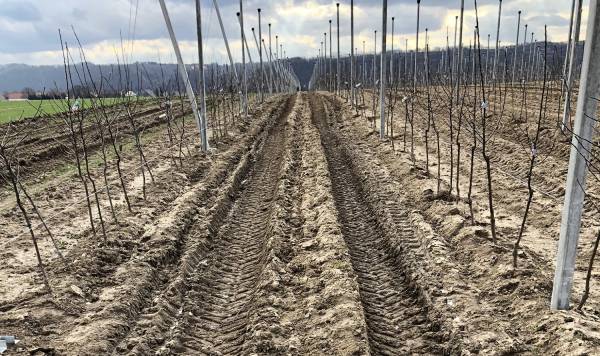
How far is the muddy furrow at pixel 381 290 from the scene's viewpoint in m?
5.03

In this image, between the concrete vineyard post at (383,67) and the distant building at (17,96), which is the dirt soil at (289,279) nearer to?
the concrete vineyard post at (383,67)

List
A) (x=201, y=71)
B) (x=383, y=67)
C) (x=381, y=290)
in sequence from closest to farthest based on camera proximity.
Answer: (x=381, y=290) < (x=201, y=71) < (x=383, y=67)

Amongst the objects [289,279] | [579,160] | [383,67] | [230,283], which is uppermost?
[383,67]

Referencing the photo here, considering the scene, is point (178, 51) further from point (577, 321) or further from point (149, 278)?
point (577, 321)

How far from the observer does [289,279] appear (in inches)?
254

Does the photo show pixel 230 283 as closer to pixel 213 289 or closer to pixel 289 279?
pixel 213 289

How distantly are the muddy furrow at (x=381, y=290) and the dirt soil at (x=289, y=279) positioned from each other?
0.02 meters

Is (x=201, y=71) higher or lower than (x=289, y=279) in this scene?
higher

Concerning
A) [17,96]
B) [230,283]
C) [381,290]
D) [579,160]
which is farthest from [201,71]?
[17,96]

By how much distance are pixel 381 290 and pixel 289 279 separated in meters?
1.23

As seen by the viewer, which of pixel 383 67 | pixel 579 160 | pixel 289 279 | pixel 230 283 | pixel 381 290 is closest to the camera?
pixel 579 160

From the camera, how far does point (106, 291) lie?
6.11m

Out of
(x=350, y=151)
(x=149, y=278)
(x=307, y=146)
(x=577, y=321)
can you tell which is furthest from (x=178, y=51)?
(x=577, y=321)

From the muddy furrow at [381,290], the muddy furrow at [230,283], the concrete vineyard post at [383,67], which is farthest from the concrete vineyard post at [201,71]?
the muddy furrow at [381,290]
